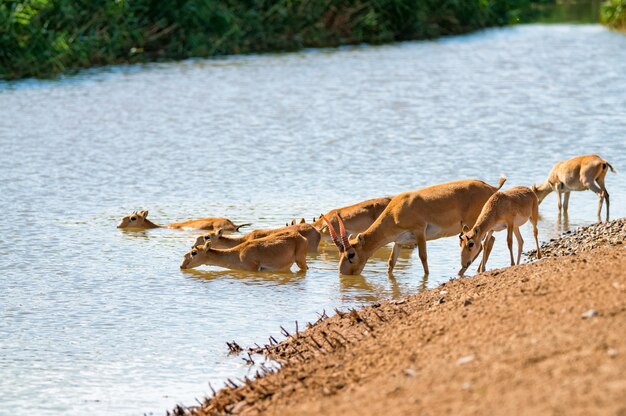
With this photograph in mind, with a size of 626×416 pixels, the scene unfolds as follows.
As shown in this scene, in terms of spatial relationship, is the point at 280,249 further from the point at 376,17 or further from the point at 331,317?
the point at 376,17

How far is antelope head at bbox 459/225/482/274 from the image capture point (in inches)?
467

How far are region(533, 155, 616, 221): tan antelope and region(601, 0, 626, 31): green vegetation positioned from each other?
31.6 metres

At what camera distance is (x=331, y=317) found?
33.9 feet

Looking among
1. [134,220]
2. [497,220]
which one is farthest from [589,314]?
[134,220]

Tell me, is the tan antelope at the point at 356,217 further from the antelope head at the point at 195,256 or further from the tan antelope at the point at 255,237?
the antelope head at the point at 195,256

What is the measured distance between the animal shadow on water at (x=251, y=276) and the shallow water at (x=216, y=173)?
0.13ft

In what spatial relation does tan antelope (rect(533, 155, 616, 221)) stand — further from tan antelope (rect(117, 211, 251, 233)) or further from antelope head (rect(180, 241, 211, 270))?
antelope head (rect(180, 241, 211, 270))

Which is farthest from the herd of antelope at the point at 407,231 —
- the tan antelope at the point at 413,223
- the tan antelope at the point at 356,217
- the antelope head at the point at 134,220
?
the antelope head at the point at 134,220

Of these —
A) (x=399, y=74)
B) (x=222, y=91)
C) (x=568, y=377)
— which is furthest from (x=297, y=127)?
(x=568, y=377)

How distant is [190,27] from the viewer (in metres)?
39.1

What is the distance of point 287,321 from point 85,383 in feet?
7.53

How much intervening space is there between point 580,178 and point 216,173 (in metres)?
A: 6.42

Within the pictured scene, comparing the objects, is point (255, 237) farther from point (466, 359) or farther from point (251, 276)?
point (466, 359)

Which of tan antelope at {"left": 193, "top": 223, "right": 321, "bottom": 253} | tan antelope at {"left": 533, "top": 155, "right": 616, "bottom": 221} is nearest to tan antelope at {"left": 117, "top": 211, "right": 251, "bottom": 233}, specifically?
tan antelope at {"left": 193, "top": 223, "right": 321, "bottom": 253}
